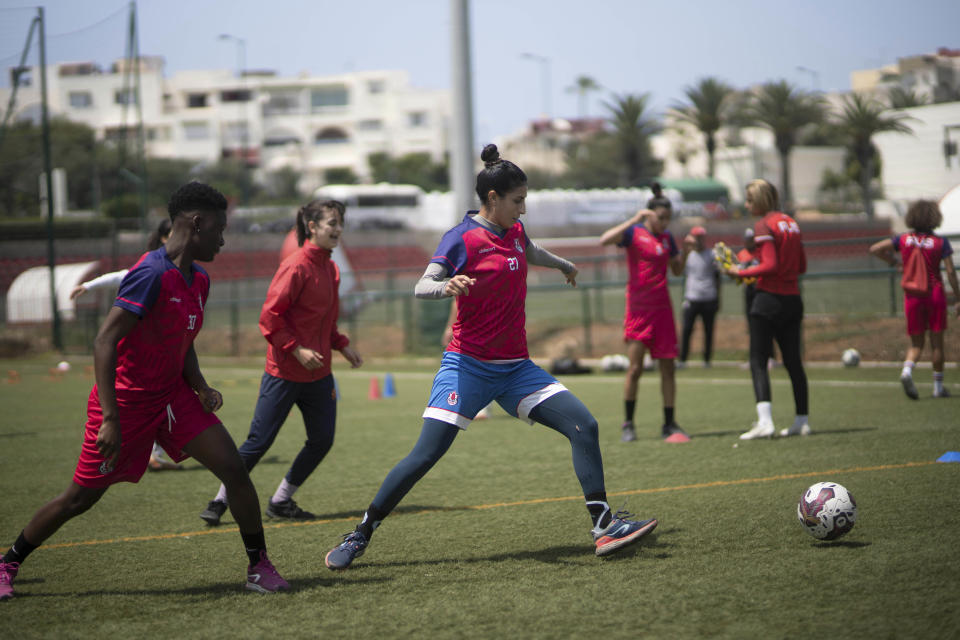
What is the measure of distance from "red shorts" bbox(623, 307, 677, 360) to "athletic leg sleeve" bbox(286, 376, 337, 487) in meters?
3.51

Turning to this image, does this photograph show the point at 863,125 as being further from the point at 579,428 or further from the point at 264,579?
the point at 264,579

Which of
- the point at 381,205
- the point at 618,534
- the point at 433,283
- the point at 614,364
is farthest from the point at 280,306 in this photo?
the point at 381,205

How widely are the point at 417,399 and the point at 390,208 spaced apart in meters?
47.8

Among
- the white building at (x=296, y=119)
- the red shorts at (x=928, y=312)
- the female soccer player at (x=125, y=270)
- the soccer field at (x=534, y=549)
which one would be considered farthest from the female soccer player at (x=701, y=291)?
the white building at (x=296, y=119)

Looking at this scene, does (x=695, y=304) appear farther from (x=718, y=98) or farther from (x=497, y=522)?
(x=718, y=98)

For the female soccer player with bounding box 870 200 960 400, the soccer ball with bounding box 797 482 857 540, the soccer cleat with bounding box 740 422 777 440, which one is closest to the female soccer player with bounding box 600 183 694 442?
the soccer cleat with bounding box 740 422 777 440

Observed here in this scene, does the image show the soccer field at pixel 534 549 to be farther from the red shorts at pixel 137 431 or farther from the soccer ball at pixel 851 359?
the soccer ball at pixel 851 359

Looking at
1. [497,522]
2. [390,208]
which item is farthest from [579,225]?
[497,522]

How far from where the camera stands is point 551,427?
546 centimetres

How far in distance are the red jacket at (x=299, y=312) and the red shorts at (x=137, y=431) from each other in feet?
5.05

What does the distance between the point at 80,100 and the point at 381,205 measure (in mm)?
35309

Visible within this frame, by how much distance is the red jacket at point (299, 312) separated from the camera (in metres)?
6.57

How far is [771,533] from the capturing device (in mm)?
5770

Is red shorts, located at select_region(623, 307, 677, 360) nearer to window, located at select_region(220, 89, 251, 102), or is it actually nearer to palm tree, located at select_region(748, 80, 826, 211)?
palm tree, located at select_region(748, 80, 826, 211)
